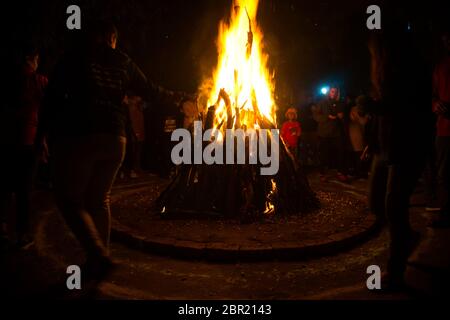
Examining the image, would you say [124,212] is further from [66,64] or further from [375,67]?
[375,67]

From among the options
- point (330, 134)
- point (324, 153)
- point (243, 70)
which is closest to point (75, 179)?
point (243, 70)

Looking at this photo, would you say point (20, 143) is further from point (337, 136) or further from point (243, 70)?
point (337, 136)

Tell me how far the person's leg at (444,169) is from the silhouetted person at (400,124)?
2.43 metres

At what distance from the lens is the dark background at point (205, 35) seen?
1120cm

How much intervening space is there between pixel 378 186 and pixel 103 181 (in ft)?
8.60

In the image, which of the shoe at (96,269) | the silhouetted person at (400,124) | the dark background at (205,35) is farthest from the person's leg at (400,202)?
the dark background at (205,35)

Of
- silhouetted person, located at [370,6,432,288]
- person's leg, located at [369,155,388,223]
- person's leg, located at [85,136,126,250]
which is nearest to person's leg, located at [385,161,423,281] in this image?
silhouetted person, located at [370,6,432,288]

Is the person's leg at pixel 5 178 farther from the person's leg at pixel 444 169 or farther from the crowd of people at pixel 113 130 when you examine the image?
the person's leg at pixel 444 169

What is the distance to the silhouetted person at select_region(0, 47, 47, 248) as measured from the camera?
5.26 metres

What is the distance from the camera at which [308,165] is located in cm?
1320

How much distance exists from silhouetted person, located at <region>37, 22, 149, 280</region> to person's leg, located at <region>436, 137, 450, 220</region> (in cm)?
446

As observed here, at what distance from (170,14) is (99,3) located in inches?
145

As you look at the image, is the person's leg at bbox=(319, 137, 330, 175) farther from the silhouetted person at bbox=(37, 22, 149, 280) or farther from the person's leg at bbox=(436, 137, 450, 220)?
the silhouetted person at bbox=(37, 22, 149, 280)
